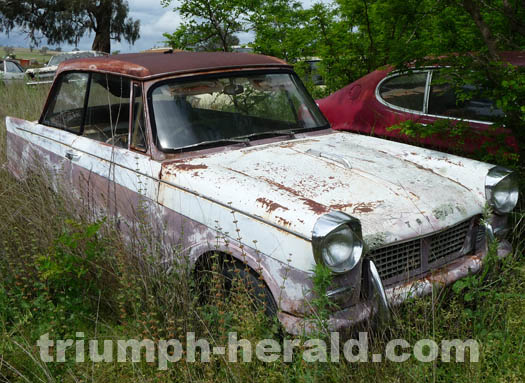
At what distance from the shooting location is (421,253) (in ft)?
9.66

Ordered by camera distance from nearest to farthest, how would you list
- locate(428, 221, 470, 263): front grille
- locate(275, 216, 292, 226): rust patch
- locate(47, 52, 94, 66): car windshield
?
1. locate(275, 216, 292, 226): rust patch
2. locate(428, 221, 470, 263): front grille
3. locate(47, 52, 94, 66): car windshield

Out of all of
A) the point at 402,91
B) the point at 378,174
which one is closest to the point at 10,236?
the point at 378,174

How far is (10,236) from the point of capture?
3.79 meters

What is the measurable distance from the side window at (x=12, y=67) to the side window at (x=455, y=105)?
17.0m

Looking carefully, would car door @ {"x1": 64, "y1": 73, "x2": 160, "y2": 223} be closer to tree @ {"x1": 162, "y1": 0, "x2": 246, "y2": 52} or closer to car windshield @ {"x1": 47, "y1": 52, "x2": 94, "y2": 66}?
tree @ {"x1": 162, "y1": 0, "x2": 246, "y2": 52}

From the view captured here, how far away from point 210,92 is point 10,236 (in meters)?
1.81

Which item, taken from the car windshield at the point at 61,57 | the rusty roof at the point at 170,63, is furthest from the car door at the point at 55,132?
the car windshield at the point at 61,57

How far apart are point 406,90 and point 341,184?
3.26 metres

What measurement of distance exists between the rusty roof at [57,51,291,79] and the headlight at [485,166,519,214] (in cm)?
191

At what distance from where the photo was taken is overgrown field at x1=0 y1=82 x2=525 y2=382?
259cm

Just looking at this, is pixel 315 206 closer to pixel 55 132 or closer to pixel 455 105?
pixel 55 132

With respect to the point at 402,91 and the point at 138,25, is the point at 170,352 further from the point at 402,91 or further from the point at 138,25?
the point at 138,25

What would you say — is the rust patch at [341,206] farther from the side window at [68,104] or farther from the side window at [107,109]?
the side window at [68,104]

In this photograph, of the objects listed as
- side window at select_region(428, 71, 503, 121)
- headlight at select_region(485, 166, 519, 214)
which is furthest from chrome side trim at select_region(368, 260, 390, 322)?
side window at select_region(428, 71, 503, 121)
